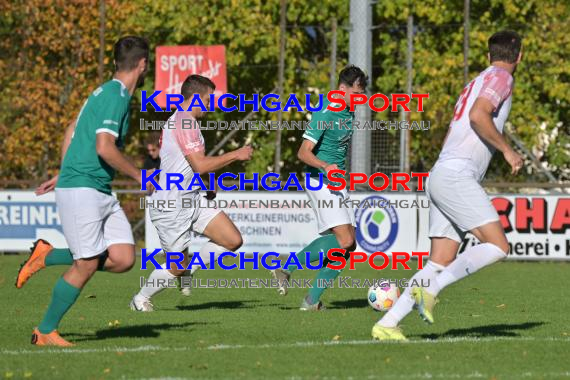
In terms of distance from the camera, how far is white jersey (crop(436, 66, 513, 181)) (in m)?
8.48

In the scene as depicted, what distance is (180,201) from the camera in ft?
36.5

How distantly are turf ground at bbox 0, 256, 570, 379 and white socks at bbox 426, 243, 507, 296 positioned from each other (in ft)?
1.41

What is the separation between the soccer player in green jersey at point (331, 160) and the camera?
11188mm

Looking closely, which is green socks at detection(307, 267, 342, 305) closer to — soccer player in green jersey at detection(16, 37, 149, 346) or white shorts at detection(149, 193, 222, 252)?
white shorts at detection(149, 193, 222, 252)

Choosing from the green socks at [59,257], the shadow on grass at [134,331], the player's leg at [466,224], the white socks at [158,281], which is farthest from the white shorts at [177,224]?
the player's leg at [466,224]

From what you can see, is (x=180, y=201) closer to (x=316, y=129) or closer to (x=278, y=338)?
(x=316, y=129)

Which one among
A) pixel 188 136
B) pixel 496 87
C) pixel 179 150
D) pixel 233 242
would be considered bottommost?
pixel 233 242

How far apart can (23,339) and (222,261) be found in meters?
10.6

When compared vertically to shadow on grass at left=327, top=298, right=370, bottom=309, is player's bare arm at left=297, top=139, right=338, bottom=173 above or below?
above

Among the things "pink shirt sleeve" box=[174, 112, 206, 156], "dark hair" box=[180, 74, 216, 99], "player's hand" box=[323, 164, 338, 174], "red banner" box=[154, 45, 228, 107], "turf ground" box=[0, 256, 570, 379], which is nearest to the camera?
"turf ground" box=[0, 256, 570, 379]

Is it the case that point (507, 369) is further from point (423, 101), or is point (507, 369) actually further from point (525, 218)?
point (423, 101)

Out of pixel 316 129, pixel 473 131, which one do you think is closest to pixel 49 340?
pixel 473 131

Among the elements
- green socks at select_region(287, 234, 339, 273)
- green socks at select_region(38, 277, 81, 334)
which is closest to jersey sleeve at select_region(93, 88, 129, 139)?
green socks at select_region(38, 277, 81, 334)

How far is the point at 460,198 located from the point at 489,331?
1.70m
